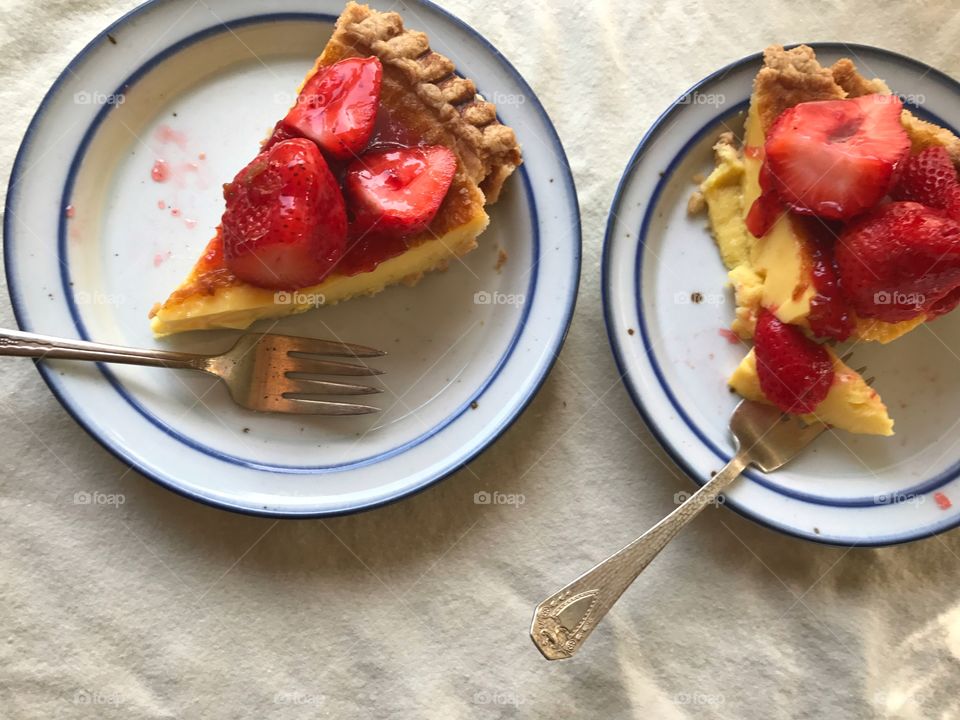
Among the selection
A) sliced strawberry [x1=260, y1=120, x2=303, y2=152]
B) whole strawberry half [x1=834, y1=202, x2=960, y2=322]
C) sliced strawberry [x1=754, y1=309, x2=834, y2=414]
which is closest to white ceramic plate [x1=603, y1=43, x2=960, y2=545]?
sliced strawberry [x1=754, y1=309, x2=834, y2=414]

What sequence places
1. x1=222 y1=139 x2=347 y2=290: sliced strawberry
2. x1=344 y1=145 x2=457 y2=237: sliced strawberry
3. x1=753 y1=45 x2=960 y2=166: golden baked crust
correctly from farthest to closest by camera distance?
1. x1=753 y1=45 x2=960 y2=166: golden baked crust
2. x1=344 y1=145 x2=457 y2=237: sliced strawberry
3. x1=222 y1=139 x2=347 y2=290: sliced strawberry

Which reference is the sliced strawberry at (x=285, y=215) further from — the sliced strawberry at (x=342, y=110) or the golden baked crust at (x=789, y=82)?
the golden baked crust at (x=789, y=82)

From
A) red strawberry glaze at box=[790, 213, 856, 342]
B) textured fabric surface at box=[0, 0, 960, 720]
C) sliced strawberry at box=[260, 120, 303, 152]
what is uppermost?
sliced strawberry at box=[260, 120, 303, 152]

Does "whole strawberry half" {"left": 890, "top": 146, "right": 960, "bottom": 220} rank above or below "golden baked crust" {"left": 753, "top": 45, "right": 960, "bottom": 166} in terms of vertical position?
below

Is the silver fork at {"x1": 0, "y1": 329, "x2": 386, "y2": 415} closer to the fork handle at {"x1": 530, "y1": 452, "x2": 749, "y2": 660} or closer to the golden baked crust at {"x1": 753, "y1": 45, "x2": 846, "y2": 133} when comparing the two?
the fork handle at {"x1": 530, "y1": 452, "x2": 749, "y2": 660}

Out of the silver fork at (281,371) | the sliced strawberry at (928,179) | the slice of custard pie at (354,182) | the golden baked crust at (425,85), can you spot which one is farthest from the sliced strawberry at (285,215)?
the sliced strawberry at (928,179)

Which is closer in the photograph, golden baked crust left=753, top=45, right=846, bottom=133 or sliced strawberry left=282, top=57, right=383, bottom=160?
sliced strawberry left=282, top=57, right=383, bottom=160

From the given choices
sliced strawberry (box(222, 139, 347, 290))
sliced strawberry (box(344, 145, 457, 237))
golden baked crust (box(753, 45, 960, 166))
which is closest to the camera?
sliced strawberry (box(222, 139, 347, 290))

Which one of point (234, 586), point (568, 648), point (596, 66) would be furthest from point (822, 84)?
point (234, 586)
